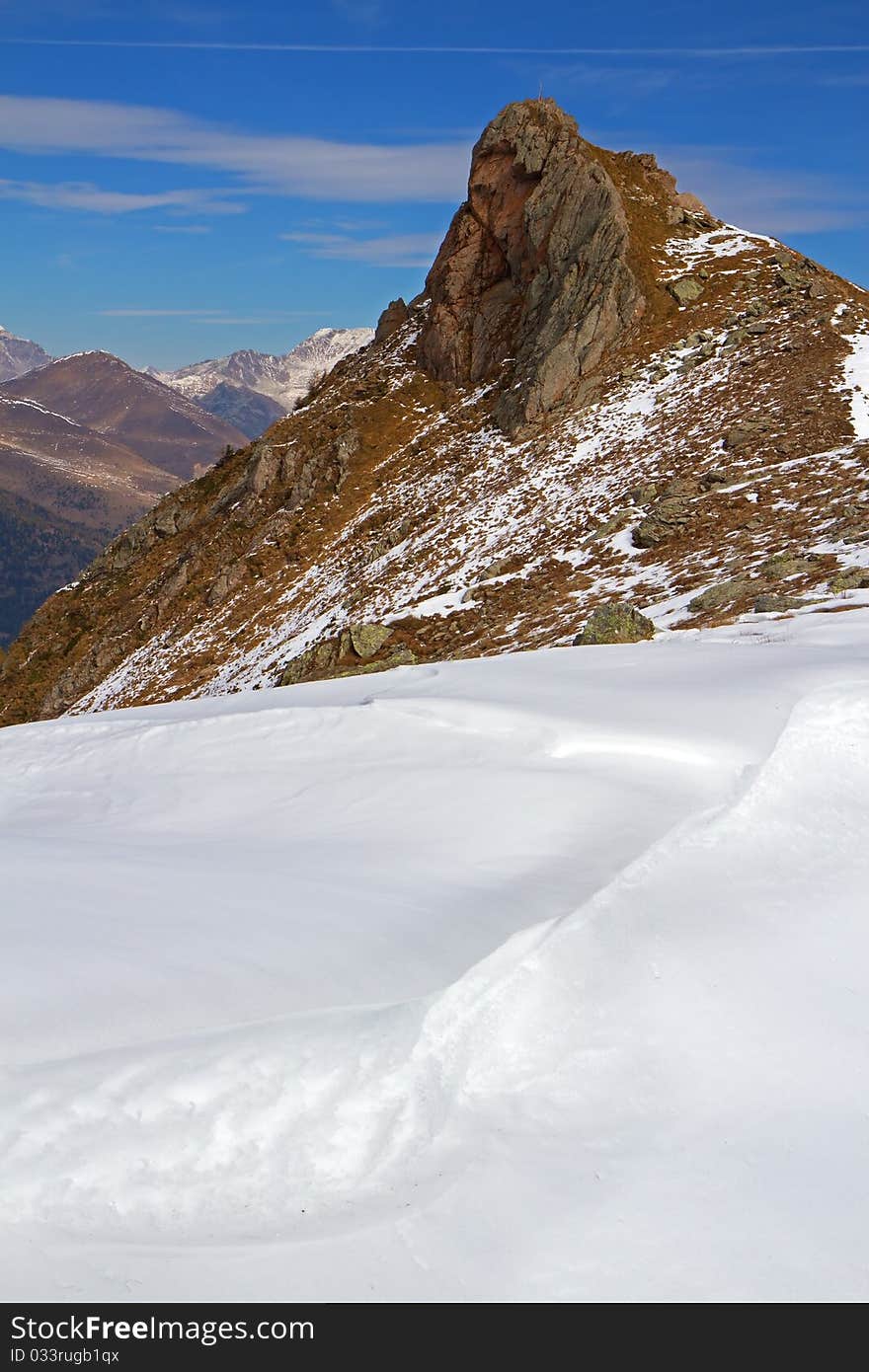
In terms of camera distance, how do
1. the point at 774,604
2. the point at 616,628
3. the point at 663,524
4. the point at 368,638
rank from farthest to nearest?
1. the point at 368,638
2. the point at 663,524
3. the point at 616,628
4. the point at 774,604

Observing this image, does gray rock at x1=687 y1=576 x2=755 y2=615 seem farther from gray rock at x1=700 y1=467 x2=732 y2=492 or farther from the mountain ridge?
gray rock at x1=700 y1=467 x2=732 y2=492

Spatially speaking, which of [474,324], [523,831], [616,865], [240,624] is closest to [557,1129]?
[616,865]

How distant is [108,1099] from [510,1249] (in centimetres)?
189

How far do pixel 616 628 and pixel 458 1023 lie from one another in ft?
33.8

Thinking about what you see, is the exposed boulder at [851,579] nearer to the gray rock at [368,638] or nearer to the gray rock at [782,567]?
the gray rock at [782,567]

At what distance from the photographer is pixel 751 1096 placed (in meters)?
4.44

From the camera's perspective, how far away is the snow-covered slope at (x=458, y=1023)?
12.2 ft

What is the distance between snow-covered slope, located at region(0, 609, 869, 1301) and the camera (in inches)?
147

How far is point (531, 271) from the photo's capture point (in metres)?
40.1

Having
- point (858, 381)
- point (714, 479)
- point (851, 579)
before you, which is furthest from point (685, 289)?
point (851, 579)

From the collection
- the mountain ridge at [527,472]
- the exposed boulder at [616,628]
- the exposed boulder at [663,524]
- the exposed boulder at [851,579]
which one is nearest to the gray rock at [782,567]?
the mountain ridge at [527,472]

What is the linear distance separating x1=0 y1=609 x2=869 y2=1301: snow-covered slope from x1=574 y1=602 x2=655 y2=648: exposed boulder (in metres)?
6.30

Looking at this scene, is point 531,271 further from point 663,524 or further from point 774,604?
point 774,604
